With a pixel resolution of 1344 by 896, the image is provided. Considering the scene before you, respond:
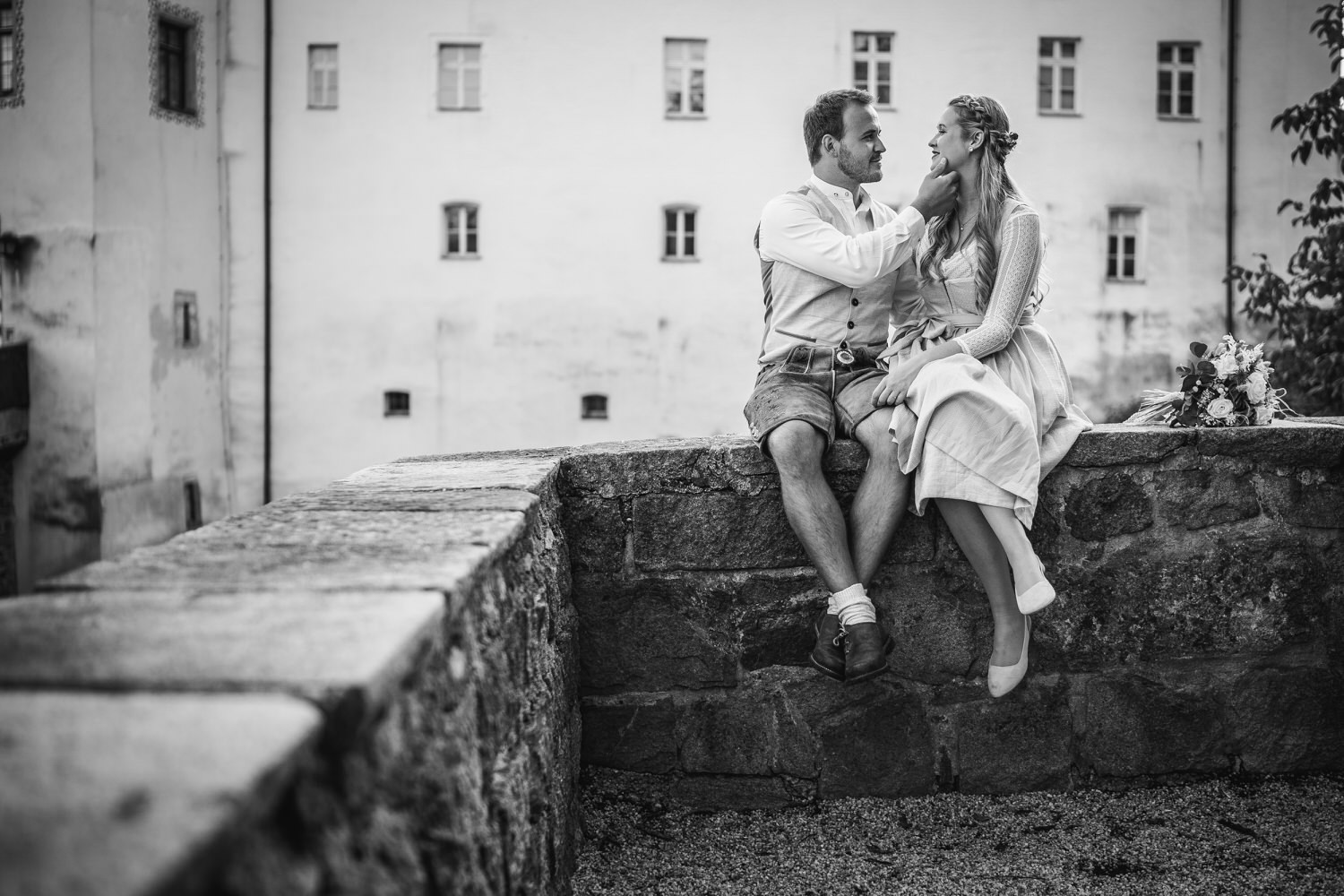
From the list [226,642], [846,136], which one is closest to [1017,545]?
[846,136]

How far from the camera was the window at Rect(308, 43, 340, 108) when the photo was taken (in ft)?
65.5

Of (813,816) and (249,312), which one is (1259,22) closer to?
(249,312)

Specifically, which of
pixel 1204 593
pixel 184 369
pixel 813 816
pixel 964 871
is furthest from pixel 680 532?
pixel 184 369

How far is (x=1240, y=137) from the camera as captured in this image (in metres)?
19.8

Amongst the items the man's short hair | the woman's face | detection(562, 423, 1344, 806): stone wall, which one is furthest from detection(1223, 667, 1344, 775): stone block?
the man's short hair

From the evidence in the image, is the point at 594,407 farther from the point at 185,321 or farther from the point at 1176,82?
the point at 1176,82

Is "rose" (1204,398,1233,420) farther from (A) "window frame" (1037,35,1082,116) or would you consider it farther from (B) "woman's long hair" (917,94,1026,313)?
(A) "window frame" (1037,35,1082,116)

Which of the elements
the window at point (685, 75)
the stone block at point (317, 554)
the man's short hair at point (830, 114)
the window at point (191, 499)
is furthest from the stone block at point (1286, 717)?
the window at point (191, 499)

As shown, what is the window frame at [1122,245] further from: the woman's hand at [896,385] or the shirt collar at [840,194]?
the woman's hand at [896,385]

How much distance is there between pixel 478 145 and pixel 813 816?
18026 millimetres

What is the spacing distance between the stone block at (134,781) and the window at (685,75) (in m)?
19.6

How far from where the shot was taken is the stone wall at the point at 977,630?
3.21 meters

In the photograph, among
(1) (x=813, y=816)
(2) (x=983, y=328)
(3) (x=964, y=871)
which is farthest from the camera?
(2) (x=983, y=328)

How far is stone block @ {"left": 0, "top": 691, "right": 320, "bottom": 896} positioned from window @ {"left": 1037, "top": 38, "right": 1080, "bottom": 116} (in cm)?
2055
